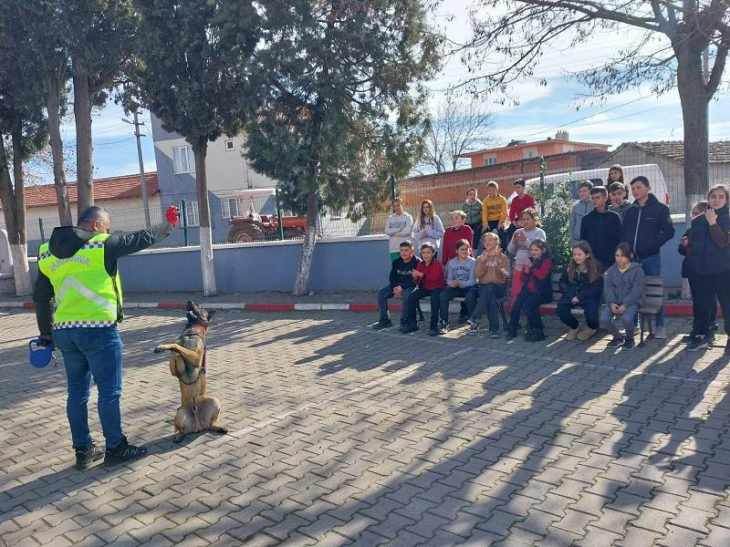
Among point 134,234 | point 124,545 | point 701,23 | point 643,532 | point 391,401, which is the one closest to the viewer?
point 643,532

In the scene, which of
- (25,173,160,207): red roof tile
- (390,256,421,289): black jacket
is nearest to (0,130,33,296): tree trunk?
(390,256,421,289): black jacket

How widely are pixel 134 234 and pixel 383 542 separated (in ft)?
9.95

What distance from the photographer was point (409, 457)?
482 cm

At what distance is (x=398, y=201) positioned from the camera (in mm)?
11344

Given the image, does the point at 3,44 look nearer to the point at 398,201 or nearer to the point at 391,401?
the point at 398,201

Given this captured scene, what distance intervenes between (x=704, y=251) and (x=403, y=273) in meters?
4.16

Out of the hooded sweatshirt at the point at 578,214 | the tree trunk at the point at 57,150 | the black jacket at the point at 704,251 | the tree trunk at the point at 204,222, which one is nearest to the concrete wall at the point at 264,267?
the tree trunk at the point at 204,222

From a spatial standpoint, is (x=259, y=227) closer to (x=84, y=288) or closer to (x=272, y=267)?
(x=272, y=267)

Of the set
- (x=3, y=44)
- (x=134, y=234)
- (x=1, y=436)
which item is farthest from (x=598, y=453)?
(x=3, y=44)

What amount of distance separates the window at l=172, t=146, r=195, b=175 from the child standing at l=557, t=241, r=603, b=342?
31565 mm

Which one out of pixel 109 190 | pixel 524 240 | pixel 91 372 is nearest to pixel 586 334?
pixel 524 240

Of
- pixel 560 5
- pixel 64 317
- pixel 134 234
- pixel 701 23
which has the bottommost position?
pixel 64 317

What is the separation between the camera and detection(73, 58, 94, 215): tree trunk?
1591 cm

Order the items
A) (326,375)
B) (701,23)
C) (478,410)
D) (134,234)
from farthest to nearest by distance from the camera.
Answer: (701,23), (326,375), (478,410), (134,234)
